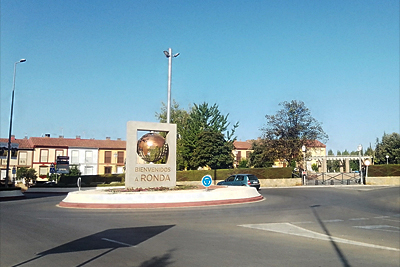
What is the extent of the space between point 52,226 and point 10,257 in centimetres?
482

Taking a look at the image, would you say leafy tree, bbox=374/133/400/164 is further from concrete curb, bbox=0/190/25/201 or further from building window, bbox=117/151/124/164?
concrete curb, bbox=0/190/25/201

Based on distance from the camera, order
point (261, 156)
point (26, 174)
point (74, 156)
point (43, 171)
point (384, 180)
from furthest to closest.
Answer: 1. point (74, 156)
2. point (43, 171)
3. point (26, 174)
4. point (261, 156)
5. point (384, 180)

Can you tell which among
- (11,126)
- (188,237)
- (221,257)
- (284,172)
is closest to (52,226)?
(188,237)

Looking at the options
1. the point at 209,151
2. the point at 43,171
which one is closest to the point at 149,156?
the point at 209,151

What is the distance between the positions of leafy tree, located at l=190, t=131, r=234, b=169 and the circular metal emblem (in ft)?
92.3

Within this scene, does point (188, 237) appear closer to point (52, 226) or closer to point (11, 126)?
point (52, 226)

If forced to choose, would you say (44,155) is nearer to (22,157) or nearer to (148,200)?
(22,157)

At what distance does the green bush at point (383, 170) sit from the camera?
146ft

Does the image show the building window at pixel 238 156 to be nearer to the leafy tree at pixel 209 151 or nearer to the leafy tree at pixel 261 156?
the leafy tree at pixel 261 156

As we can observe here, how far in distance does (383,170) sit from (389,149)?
77.5 feet

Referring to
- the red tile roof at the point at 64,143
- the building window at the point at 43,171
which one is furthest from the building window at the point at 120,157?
the building window at the point at 43,171

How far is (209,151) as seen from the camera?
51.5 metres

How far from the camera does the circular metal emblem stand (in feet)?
75.7

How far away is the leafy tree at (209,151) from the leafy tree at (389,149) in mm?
31206
